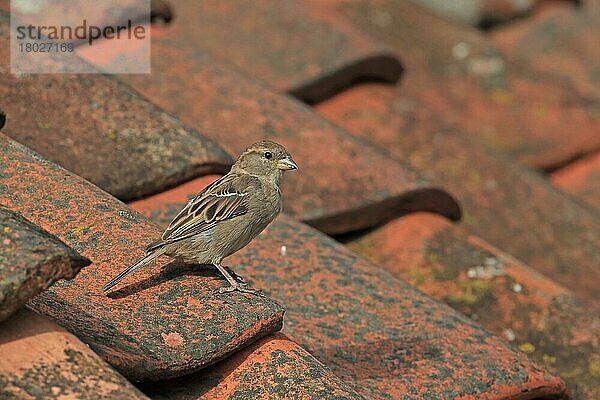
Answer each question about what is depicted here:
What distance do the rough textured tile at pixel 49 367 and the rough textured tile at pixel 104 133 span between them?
153 cm

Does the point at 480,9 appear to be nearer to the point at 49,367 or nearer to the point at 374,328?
the point at 374,328

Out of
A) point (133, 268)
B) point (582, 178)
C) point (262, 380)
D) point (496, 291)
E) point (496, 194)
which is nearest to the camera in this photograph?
point (262, 380)

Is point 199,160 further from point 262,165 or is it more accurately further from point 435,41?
point 435,41

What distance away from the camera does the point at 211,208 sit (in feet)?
12.6

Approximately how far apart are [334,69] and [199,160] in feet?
6.40

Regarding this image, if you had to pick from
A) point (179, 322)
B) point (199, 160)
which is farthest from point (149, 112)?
point (179, 322)

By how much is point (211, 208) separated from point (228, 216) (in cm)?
7

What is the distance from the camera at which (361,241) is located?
193 inches

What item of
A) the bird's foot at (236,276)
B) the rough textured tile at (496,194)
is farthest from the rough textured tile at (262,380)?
the rough textured tile at (496,194)

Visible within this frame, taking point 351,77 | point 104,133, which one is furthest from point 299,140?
point 351,77

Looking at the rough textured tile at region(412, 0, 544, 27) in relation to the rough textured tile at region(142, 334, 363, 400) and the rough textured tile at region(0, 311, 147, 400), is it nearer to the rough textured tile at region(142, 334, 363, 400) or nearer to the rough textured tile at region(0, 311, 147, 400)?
the rough textured tile at region(142, 334, 363, 400)

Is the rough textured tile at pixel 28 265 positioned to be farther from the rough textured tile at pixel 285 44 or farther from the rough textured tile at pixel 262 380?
the rough textured tile at pixel 285 44

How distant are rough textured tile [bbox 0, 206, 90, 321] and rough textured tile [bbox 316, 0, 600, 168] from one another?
442 centimetres

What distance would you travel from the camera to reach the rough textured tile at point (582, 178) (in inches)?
269
